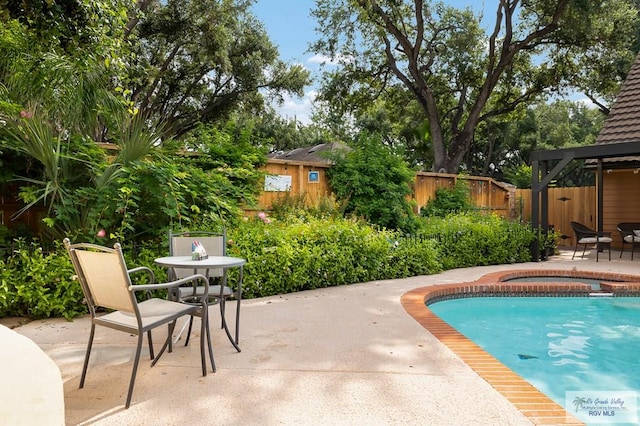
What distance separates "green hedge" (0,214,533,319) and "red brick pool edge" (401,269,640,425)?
1079 mm

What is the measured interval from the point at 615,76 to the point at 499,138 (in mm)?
11682

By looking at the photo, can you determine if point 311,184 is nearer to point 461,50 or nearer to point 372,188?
point 372,188

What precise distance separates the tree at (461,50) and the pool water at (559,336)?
35.1ft

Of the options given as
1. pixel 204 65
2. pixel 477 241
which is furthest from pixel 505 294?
pixel 204 65

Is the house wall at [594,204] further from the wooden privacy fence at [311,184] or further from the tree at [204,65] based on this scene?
the tree at [204,65]

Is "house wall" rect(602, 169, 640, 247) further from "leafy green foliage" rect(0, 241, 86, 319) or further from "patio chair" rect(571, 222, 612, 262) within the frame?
"leafy green foliage" rect(0, 241, 86, 319)

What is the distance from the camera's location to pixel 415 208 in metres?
10.6

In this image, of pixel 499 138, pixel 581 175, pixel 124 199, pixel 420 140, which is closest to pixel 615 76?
pixel 420 140

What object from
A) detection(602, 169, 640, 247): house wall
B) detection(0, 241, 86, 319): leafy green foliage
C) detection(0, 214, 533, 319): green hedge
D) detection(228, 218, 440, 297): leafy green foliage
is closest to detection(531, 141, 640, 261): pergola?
detection(0, 214, 533, 319): green hedge

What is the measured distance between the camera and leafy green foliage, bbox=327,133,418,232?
8.92m

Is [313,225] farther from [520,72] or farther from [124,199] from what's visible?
[520,72]

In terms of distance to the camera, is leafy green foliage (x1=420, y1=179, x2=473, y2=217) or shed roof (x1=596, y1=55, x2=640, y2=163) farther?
leafy green foliage (x1=420, y1=179, x2=473, y2=217)

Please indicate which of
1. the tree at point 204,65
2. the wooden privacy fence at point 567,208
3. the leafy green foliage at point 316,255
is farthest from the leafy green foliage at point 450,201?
the tree at point 204,65

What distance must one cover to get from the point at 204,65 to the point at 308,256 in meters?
12.3
